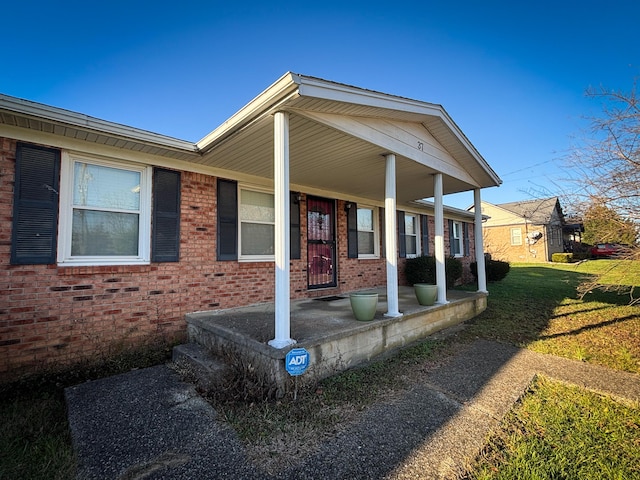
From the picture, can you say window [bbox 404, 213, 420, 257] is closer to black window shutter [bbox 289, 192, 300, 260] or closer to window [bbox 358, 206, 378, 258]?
window [bbox 358, 206, 378, 258]

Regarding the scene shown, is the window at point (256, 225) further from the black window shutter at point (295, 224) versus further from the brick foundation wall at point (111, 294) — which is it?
the black window shutter at point (295, 224)

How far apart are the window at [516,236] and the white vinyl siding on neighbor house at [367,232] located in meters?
20.8

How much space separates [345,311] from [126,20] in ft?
22.9

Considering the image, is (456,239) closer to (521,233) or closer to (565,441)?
(565,441)

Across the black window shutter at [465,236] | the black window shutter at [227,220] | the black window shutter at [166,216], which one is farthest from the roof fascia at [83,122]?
the black window shutter at [465,236]

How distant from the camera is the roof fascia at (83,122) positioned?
118 inches

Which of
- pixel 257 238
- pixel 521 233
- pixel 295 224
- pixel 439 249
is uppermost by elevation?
pixel 521 233

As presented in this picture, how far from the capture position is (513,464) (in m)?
1.99

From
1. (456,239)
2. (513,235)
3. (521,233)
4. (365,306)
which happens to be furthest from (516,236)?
(365,306)

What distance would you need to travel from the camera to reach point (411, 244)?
975 centimetres

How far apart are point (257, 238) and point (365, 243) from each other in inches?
136

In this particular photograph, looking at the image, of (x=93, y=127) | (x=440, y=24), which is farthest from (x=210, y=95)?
(x=440, y=24)

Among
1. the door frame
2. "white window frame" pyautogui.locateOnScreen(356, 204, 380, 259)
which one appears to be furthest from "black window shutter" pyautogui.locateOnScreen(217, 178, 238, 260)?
"white window frame" pyautogui.locateOnScreen(356, 204, 380, 259)

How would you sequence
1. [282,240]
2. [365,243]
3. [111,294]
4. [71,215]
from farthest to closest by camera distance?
[365,243] → [111,294] → [71,215] → [282,240]
